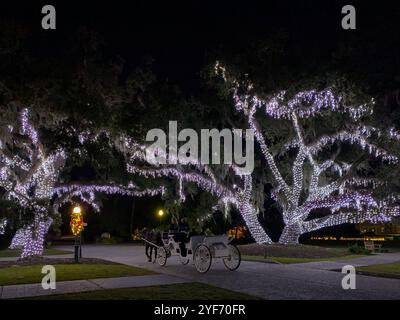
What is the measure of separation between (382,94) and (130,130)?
13.1 meters

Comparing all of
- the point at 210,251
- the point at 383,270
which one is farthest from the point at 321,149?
the point at 210,251

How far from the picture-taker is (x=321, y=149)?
29578 mm

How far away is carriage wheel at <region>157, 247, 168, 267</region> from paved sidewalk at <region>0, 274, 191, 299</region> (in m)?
4.10

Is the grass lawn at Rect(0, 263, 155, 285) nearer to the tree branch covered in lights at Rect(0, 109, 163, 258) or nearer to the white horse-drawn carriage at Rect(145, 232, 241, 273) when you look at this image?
the white horse-drawn carriage at Rect(145, 232, 241, 273)

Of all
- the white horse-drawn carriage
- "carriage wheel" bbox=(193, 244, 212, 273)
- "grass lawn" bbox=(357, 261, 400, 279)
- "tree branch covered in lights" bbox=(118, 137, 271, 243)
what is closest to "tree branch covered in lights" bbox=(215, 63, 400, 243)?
"tree branch covered in lights" bbox=(118, 137, 271, 243)

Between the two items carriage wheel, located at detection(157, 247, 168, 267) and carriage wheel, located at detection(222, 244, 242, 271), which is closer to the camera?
carriage wheel, located at detection(222, 244, 242, 271)

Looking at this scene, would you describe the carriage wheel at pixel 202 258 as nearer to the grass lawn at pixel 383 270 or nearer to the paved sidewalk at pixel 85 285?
the paved sidewalk at pixel 85 285

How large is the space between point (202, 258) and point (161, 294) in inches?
211

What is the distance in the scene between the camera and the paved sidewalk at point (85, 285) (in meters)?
12.5

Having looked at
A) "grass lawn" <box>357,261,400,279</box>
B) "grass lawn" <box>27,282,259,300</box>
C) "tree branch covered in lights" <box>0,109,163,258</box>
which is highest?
"tree branch covered in lights" <box>0,109,163,258</box>

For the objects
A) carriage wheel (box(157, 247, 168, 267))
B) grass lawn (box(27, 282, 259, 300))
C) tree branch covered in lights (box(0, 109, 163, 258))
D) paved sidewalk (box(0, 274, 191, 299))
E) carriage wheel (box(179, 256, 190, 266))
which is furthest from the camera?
tree branch covered in lights (box(0, 109, 163, 258))

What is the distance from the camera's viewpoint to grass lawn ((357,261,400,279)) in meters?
16.2
